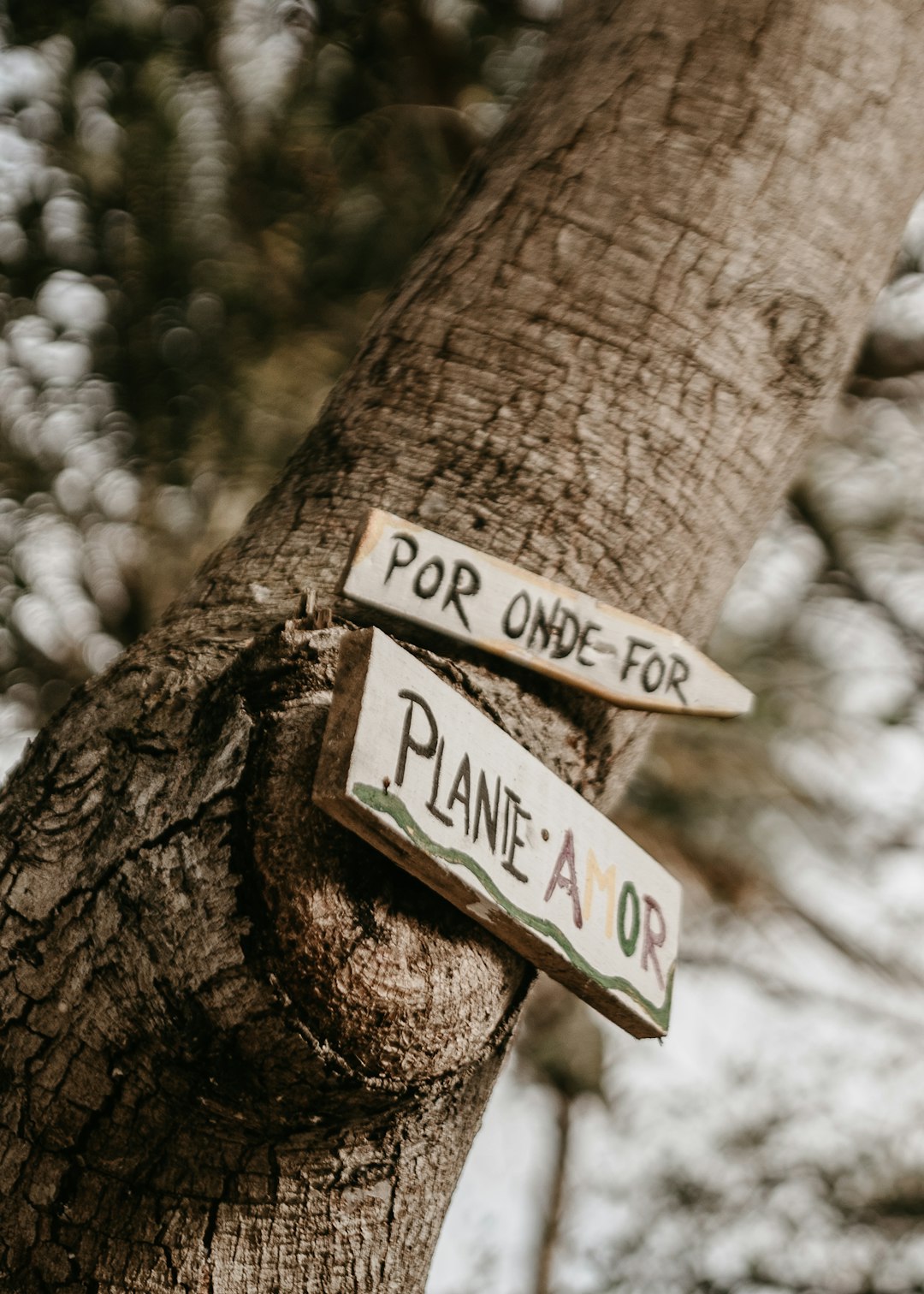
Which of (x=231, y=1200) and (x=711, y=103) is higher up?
(x=711, y=103)

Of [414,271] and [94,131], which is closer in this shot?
[414,271]

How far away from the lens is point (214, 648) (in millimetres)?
614

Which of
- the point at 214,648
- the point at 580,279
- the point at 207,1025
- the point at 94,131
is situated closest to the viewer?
the point at 207,1025

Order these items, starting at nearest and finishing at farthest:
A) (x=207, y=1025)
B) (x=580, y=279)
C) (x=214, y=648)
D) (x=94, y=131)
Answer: (x=207, y=1025) < (x=214, y=648) < (x=580, y=279) < (x=94, y=131)

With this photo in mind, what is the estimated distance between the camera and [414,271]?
34.3 inches

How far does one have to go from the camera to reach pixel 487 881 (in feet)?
1.79

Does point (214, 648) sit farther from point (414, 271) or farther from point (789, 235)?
point (789, 235)

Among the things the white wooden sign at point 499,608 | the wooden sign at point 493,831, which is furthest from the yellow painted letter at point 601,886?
the white wooden sign at point 499,608

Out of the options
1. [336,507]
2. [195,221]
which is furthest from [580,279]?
[195,221]

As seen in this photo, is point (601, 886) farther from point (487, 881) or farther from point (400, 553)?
point (400, 553)

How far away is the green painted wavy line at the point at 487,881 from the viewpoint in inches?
19.9

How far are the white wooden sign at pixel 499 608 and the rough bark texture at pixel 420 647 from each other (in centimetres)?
2

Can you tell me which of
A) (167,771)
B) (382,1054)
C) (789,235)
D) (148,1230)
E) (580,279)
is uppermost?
(789,235)

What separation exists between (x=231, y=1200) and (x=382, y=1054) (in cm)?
10
